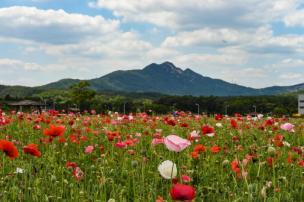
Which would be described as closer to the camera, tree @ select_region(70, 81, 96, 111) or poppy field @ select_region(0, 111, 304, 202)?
poppy field @ select_region(0, 111, 304, 202)

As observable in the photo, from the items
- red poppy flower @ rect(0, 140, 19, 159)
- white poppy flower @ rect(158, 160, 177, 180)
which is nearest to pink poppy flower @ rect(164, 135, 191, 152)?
white poppy flower @ rect(158, 160, 177, 180)

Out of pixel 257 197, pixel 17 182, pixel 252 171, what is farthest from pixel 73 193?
pixel 252 171

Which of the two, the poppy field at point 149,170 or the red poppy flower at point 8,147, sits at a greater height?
the red poppy flower at point 8,147

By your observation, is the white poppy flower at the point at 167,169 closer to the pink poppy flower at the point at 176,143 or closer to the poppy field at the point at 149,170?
the poppy field at the point at 149,170

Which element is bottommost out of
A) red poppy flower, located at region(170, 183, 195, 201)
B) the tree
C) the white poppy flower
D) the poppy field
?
the poppy field

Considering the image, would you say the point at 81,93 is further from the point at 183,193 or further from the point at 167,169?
the point at 183,193

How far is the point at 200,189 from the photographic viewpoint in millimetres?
4086

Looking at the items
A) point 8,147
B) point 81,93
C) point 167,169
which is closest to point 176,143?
point 167,169

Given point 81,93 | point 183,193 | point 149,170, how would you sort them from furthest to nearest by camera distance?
point 81,93 → point 149,170 → point 183,193

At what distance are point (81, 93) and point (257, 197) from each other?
125 metres

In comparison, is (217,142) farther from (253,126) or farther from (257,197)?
(257,197)

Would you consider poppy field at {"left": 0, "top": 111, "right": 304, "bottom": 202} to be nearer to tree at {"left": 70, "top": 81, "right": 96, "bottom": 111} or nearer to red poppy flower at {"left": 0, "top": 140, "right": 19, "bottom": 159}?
red poppy flower at {"left": 0, "top": 140, "right": 19, "bottom": 159}

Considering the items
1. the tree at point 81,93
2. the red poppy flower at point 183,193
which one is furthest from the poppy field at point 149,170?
the tree at point 81,93

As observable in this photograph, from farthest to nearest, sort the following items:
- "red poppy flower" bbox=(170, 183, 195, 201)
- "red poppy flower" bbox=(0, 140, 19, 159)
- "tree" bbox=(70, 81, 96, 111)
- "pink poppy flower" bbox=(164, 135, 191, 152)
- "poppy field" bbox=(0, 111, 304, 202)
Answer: "tree" bbox=(70, 81, 96, 111) → "poppy field" bbox=(0, 111, 304, 202) → "red poppy flower" bbox=(0, 140, 19, 159) → "pink poppy flower" bbox=(164, 135, 191, 152) → "red poppy flower" bbox=(170, 183, 195, 201)
